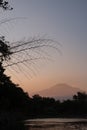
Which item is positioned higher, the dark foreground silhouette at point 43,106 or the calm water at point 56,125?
the dark foreground silhouette at point 43,106

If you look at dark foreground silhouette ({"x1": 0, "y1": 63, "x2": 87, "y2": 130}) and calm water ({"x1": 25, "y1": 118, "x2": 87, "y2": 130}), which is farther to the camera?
dark foreground silhouette ({"x1": 0, "y1": 63, "x2": 87, "y2": 130})

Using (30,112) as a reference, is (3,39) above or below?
below

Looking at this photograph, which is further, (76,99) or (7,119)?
(76,99)

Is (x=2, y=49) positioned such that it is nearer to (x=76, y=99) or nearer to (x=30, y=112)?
(x=30, y=112)

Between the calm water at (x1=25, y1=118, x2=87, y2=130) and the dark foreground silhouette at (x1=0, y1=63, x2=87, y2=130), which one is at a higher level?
the dark foreground silhouette at (x1=0, y1=63, x2=87, y2=130)

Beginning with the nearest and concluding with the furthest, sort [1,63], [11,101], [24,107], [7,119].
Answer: [1,63]
[7,119]
[11,101]
[24,107]

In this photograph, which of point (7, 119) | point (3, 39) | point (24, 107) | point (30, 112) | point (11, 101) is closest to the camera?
point (3, 39)

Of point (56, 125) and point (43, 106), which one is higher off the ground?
point (43, 106)

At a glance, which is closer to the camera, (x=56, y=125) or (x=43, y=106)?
(x=56, y=125)

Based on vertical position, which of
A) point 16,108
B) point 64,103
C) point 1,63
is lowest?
point 1,63

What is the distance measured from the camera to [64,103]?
97.9m

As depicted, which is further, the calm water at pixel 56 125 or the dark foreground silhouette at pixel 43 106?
the dark foreground silhouette at pixel 43 106

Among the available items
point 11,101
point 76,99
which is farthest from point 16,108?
point 76,99

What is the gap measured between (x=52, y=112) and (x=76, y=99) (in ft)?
56.8
